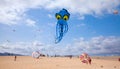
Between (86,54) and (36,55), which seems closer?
(86,54)

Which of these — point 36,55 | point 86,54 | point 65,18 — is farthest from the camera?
point 36,55

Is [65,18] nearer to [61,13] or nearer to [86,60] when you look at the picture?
[61,13]

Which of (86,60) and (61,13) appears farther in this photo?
(86,60)

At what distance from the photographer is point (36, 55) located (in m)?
58.7

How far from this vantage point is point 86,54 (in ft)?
105

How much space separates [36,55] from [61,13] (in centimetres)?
3467

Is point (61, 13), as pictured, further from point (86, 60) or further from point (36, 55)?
point (36, 55)

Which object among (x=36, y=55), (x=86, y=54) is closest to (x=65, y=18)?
(x=86, y=54)

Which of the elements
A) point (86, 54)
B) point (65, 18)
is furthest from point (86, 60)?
point (65, 18)

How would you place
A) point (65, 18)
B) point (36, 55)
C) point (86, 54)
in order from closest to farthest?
1. point (65, 18)
2. point (86, 54)
3. point (36, 55)

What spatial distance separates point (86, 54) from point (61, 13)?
9162 millimetres

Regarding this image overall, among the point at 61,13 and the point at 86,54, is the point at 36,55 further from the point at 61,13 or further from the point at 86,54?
the point at 61,13

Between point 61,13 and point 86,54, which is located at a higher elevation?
point 61,13

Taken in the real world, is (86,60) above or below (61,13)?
below
